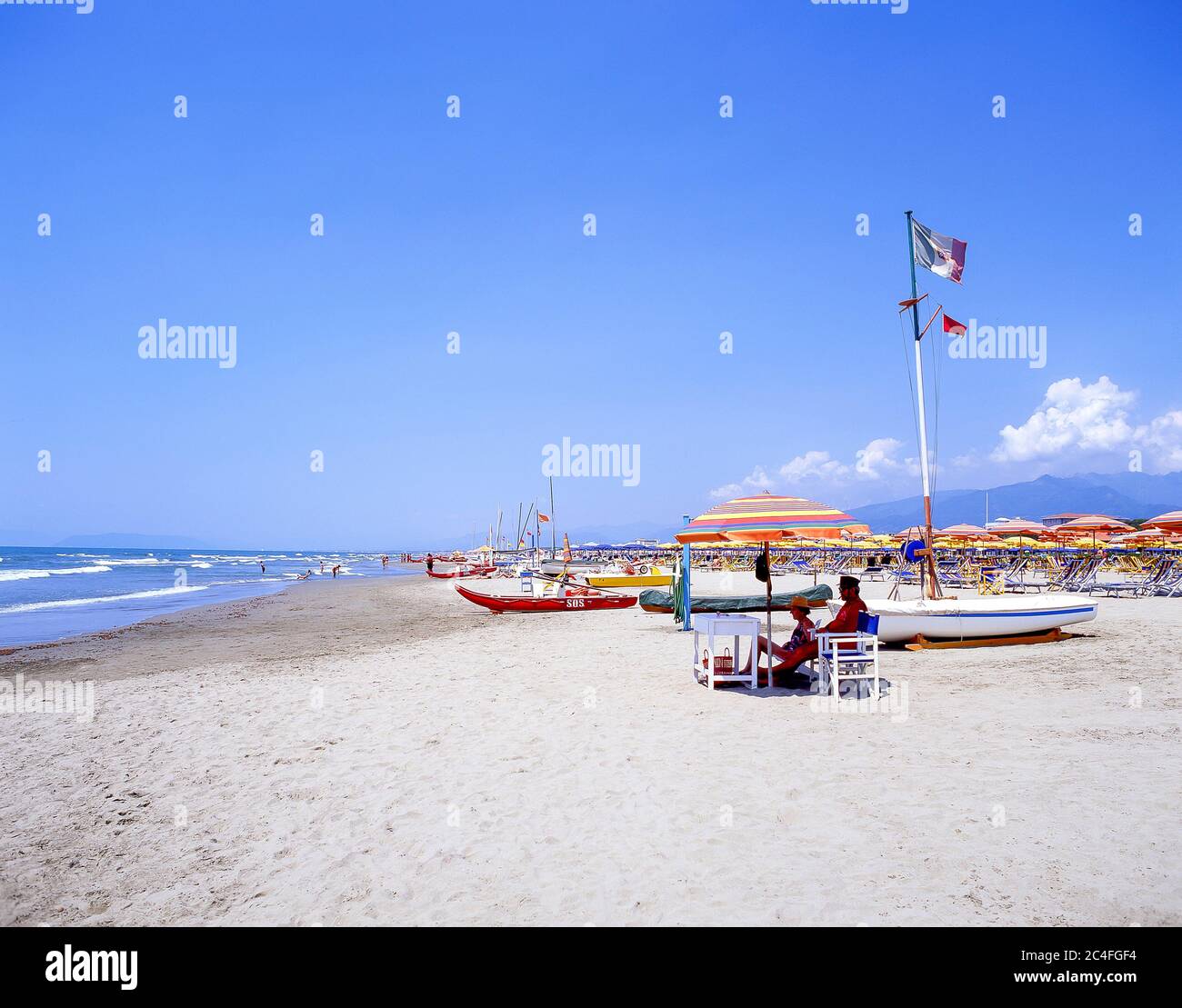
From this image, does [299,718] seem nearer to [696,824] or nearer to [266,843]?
[266,843]

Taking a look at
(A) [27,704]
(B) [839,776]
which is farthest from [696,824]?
(A) [27,704]

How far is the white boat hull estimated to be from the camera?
452 inches

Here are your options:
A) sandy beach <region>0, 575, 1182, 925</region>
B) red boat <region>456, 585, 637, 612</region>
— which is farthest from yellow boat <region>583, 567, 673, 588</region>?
sandy beach <region>0, 575, 1182, 925</region>

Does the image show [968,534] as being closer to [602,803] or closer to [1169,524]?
[1169,524]

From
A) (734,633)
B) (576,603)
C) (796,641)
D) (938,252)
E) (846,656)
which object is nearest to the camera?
(846,656)

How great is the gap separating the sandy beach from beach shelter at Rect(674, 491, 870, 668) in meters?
2.05

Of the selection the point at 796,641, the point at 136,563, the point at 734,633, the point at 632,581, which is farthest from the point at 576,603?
the point at 136,563

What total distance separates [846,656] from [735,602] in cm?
754

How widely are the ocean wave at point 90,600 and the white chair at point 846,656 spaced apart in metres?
29.7

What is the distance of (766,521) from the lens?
889 centimetres

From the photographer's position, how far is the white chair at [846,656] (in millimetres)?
8203

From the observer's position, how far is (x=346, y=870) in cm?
409

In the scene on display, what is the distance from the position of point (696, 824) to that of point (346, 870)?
7.13ft
